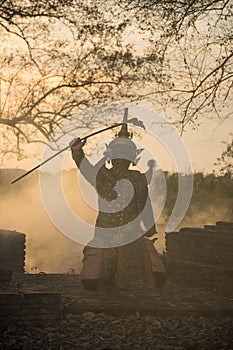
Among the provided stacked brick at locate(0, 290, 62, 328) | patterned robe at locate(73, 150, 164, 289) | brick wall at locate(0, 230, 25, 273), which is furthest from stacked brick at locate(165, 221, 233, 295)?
stacked brick at locate(0, 290, 62, 328)

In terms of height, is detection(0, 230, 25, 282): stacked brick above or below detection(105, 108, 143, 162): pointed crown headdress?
below

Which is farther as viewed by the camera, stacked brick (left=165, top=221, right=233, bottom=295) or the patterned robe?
stacked brick (left=165, top=221, right=233, bottom=295)

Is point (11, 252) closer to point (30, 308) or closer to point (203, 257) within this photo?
point (203, 257)

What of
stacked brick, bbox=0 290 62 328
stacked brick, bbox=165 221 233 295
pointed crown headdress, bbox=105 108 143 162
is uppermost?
pointed crown headdress, bbox=105 108 143 162

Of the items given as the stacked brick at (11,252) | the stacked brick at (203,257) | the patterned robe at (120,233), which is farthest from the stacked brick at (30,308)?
the stacked brick at (11,252)

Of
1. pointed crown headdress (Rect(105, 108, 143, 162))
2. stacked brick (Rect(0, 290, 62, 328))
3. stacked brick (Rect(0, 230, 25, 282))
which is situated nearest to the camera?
stacked brick (Rect(0, 290, 62, 328))

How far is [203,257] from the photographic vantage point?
1047 centimetres

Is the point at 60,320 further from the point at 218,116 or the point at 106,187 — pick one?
the point at 218,116

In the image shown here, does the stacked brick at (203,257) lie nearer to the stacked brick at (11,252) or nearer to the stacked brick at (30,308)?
the stacked brick at (11,252)

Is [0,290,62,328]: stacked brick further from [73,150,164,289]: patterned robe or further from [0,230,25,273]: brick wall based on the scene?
[0,230,25,273]: brick wall

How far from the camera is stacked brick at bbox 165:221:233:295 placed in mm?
9750

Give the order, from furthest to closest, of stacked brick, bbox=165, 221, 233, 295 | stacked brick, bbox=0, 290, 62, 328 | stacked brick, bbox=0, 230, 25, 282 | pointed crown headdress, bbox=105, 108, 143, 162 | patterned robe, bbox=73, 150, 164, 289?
stacked brick, bbox=0, 230, 25, 282, stacked brick, bbox=165, 221, 233, 295, pointed crown headdress, bbox=105, 108, 143, 162, patterned robe, bbox=73, 150, 164, 289, stacked brick, bbox=0, 290, 62, 328

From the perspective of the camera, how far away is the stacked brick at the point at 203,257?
384 inches

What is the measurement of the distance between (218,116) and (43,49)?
6035 millimetres
